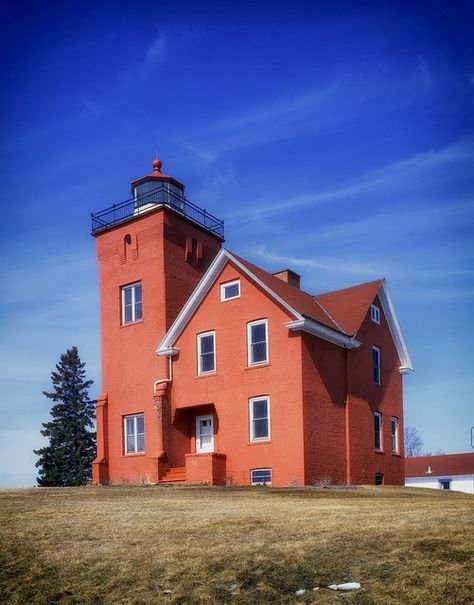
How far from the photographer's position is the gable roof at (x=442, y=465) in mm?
64062

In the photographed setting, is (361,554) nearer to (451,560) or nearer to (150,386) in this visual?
(451,560)

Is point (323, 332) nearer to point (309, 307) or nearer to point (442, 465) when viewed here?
point (309, 307)

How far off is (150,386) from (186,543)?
1878 cm

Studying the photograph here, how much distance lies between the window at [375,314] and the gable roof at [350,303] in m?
0.58

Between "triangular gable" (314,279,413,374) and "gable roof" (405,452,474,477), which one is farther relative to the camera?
"gable roof" (405,452,474,477)

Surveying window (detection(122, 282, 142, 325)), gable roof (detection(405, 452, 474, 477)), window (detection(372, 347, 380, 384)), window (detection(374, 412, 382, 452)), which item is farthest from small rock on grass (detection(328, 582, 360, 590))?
gable roof (detection(405, 452, 474, 477))

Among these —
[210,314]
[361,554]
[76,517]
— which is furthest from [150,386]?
[361,554]

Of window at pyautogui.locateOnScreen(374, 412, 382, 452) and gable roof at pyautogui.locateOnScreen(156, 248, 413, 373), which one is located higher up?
gable roof at pyautogui.locateOnScreen(156, 248, 413, 373)

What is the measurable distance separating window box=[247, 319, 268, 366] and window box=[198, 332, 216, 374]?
1787 millimetres

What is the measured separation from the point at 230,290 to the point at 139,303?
4.74 m

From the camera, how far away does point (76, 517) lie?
13.8m

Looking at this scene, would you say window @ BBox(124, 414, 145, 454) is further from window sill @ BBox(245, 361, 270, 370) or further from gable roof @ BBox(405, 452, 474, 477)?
gable roof @ BBox(405, 452, 474, 477)

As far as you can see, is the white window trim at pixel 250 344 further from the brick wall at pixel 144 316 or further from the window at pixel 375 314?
the window at pixel 375 314

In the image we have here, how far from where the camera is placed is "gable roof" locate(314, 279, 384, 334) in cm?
2883
